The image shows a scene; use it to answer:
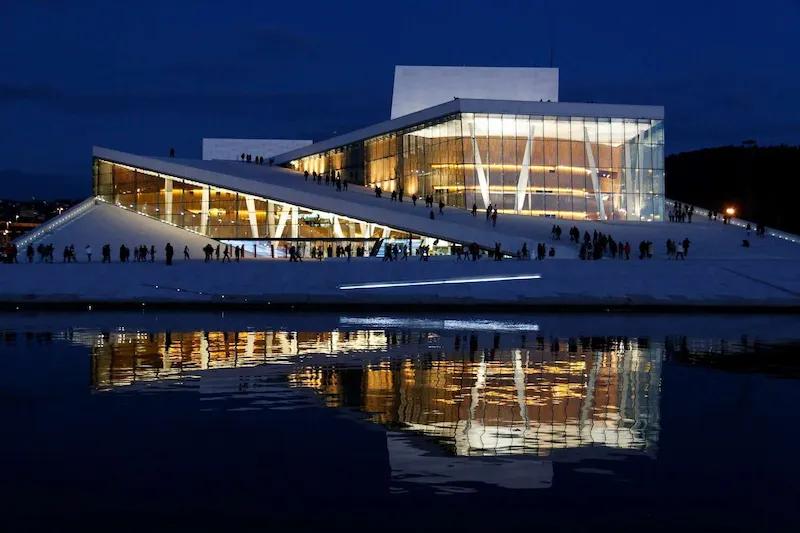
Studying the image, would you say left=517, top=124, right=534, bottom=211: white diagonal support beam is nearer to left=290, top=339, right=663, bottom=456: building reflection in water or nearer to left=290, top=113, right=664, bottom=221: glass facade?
left=290, top=113, right=664, bottom=221: glass facade

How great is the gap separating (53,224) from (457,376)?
108ft

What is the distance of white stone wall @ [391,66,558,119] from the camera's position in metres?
43.4

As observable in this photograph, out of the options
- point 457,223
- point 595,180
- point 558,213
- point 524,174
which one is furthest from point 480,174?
point 457,223

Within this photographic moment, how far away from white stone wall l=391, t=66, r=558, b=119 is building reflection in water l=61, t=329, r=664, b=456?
28305 mm

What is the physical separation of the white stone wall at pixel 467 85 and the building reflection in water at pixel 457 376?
28.3m

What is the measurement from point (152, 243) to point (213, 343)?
24117mm

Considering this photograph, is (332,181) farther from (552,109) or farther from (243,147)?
(243,147)

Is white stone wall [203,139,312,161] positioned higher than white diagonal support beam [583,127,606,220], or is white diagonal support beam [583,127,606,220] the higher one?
white stone wall [203,139,312,161]

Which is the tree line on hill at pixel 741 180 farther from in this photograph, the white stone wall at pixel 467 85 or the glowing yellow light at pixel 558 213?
the glowing yellow light at pixel 558 213

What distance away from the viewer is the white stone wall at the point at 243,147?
63.2m

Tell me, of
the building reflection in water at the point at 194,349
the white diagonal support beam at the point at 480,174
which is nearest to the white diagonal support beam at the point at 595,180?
the white diagonal support beam at the point at 480,174

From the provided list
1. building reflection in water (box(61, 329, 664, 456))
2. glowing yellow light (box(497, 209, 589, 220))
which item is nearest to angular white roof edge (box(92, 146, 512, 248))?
glowing yellow light (box(497, 209, 589, 220))

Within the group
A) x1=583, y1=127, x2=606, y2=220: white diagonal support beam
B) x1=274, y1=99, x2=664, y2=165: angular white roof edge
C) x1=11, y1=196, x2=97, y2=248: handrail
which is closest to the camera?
x1=274, y1=99, x2=664, y2=165: angular white roof edge

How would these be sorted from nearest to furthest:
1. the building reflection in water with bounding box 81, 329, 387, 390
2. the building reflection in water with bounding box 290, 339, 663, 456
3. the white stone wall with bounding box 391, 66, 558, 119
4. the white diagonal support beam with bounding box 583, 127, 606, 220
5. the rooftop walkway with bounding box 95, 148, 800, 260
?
the building reflection in water with bounding box 290, 339, 663, 456, the building reflection in water with bounding box 81, 329, 387, 390, the rooftop walkway with bounding box 95, 148, 800, 260, the white diagonal support beam with bounding box 583, 127, 606, 220, the white stone wall with bounding box 391, 66, 558, 119
